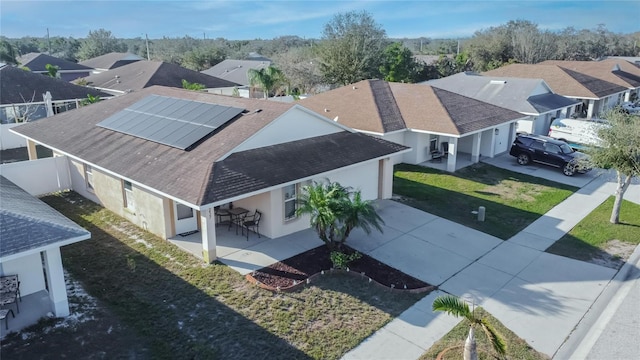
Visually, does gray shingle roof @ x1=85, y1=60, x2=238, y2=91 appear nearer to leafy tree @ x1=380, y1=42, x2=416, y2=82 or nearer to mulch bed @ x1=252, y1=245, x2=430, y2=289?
leafy tree @ x1=380, y1=42, x2=416, y2=82

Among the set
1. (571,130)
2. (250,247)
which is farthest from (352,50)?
(250,247)

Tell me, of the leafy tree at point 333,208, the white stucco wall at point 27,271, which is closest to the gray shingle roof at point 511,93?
the leafy tree at point 333,208

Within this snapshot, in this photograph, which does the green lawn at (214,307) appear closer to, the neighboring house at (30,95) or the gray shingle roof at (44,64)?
the neighboring house at (30,95)

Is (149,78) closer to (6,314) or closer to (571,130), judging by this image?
(6,314)

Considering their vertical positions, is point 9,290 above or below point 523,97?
below

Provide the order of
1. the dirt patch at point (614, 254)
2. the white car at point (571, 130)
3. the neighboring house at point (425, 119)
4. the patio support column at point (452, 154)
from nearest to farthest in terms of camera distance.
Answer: the dirt patch at point (614, 254) → the patio support column at point (452, 154) → the neighboring house at point (425, 119) → the white car at point (571, 130)

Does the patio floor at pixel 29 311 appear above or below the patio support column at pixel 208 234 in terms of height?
below
